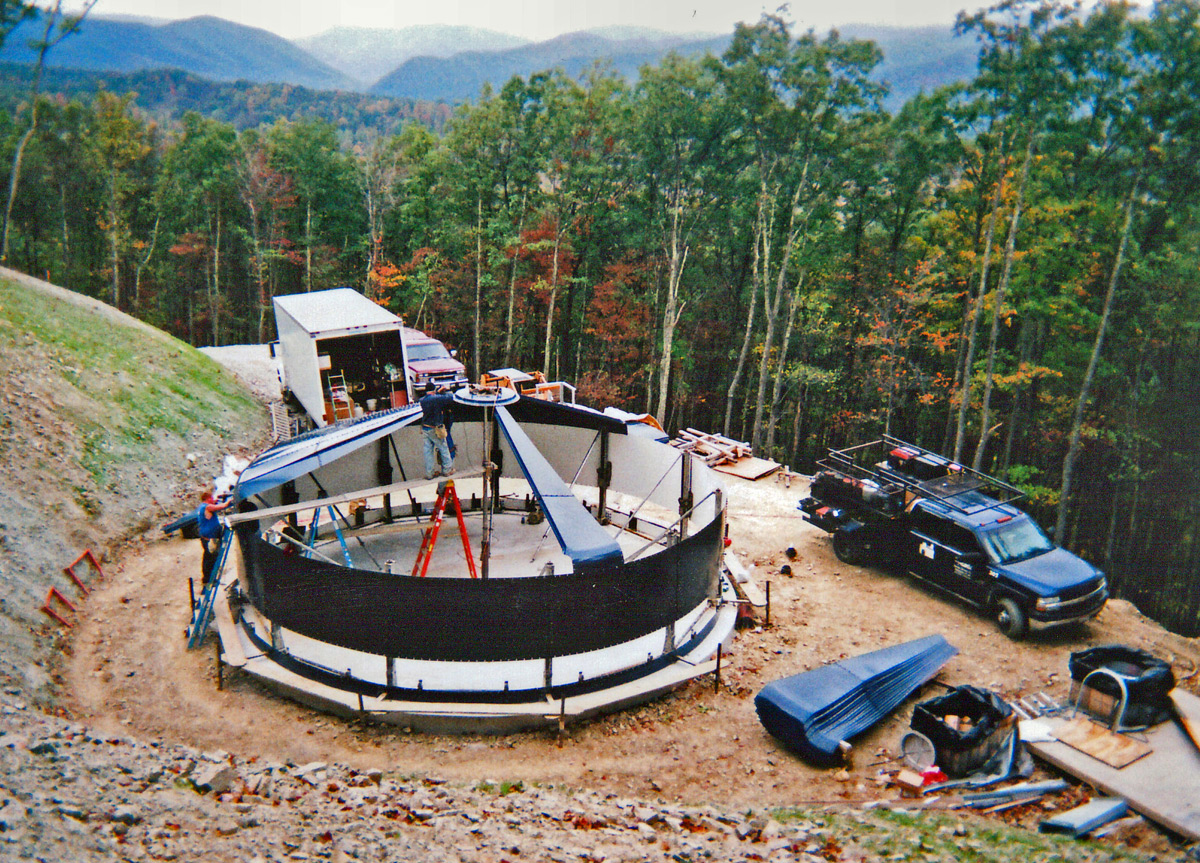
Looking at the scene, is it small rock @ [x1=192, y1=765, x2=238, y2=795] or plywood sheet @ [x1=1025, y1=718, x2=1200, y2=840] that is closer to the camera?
small rock @ [x1=192, y1=765, x2=238, y2=795]

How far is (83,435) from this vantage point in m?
16.6

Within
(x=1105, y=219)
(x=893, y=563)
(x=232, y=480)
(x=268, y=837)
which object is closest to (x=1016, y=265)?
(x=1105, y=219)

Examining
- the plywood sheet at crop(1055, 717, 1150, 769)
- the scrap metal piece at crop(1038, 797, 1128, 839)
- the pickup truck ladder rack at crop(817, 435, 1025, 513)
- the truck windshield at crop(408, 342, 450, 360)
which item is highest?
the truck windshield at crop(408, 342, 450, 360)

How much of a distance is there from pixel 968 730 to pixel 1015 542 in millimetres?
5769

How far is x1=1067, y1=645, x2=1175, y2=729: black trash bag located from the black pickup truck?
83.0 inches

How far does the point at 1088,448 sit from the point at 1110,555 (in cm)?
423

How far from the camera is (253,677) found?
36.8 ft

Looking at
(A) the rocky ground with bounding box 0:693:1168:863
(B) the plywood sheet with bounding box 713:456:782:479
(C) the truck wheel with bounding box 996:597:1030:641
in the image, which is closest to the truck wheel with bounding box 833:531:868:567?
(C) the truck wheel with bounding box 996:597:1030:641

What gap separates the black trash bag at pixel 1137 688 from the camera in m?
10.2

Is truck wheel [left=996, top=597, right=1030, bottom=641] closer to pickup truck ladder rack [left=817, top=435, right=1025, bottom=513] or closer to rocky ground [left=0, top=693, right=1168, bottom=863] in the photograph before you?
pickup truck ladder rack [left=817, top=435, right=1025, bottom=513]

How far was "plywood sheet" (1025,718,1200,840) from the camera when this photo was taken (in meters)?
8.53

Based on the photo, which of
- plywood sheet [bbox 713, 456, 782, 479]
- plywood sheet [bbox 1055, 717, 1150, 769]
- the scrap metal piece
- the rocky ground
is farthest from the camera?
plywood sheet [bbox 713, 456, 782, 479]

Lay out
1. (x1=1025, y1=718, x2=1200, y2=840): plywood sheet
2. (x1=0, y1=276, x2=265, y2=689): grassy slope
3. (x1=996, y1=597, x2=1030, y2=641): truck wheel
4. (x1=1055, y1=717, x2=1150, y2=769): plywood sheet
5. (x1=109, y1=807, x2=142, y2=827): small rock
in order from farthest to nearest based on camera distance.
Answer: (x1=996, y1=597, x2=1030, y2=641): truck wheel → (x1=0, y1=276, x2=265, y2=689): grassy slope → (x1=1055, y1=717, x2=1150, y2=769): plywood sheet → (x1=1025, y1=718, x2=1200, y2=840): plywood sheet → (x1=109, y1=807, x2=142, y2=827): small rock

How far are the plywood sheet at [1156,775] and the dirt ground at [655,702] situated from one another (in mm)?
422
